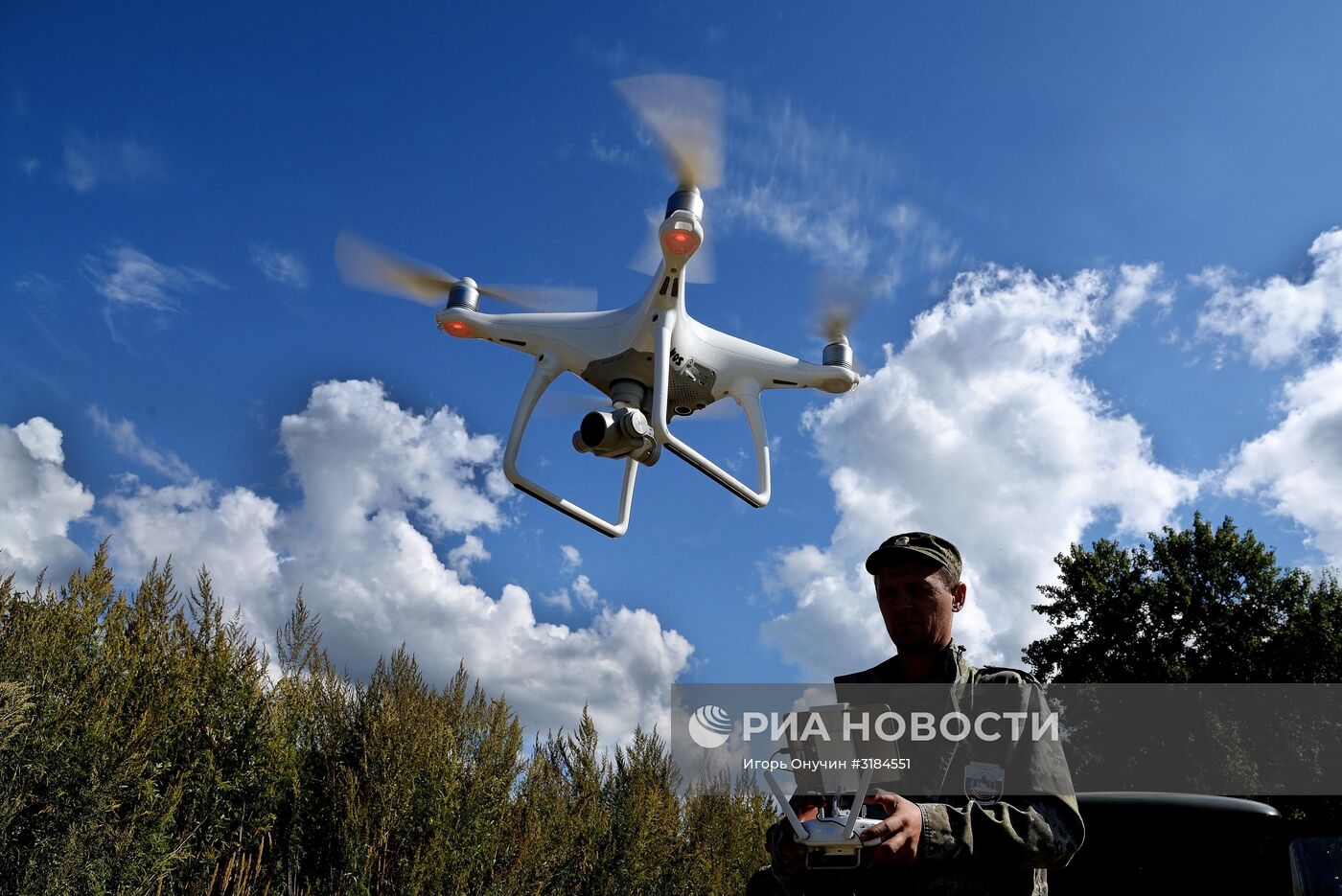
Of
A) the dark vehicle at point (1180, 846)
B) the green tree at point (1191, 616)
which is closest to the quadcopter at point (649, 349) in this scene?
the dark vehicle at point (1180, 846)

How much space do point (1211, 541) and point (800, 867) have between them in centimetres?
2337

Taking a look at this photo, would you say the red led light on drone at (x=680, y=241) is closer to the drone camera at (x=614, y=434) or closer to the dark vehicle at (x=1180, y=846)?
the drone camera at (x=614, y=434)

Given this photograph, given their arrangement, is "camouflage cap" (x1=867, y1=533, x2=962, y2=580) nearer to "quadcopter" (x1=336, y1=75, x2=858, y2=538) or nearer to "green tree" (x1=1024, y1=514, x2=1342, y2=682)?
"quadcopter" (x1=336, y1=75, x2=858, y2=538)

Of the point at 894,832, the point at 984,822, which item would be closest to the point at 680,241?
the point at 984,822

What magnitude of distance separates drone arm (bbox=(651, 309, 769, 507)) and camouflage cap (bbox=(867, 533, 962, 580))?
25.7ft

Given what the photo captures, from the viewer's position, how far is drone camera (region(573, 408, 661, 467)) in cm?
965

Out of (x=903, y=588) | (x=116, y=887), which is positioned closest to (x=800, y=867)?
(x=903, y=588)

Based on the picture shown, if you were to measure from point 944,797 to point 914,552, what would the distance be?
0.59m

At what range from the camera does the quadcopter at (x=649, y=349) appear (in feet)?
32.6

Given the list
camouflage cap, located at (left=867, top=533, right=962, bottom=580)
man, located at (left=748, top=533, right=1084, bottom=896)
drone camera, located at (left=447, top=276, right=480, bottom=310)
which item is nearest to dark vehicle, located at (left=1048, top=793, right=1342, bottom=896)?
man, located at (left=748, top=533, right=1084, bottom=896)

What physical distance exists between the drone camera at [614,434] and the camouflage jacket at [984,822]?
7.46 m

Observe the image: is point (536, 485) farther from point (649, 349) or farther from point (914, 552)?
point (914, 552)

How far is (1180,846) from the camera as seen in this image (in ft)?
11.2

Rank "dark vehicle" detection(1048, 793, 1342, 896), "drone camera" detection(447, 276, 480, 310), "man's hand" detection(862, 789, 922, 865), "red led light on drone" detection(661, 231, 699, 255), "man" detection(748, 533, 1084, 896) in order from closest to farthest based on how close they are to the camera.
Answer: "man's hand" detection(862, 789, 922, 865), "man" detection(748, 533, 1084, 896), "dark vehicle" detection(1048, 793, 1342, 896), "red led light on drone" detection(661, 231, 699, 255), "drone camera" detection(447, 276, 480, 310)
